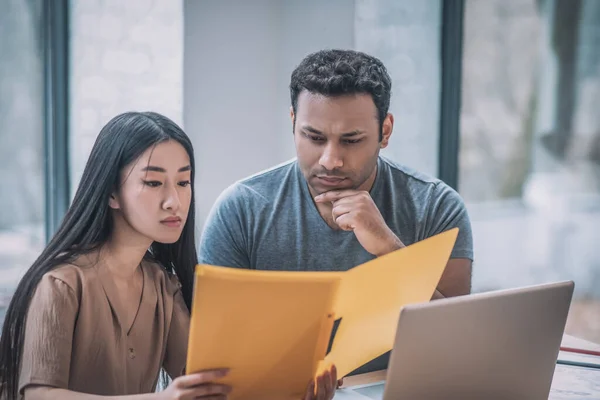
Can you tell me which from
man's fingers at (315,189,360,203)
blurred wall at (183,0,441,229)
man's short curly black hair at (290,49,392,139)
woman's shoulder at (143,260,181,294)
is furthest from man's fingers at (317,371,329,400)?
blurred wall at (183,0,441,229)

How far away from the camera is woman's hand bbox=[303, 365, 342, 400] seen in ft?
3.82

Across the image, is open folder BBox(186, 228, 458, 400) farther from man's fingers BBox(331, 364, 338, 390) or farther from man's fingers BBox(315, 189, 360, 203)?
man's fingers BBox(315, 189, 360, 203)

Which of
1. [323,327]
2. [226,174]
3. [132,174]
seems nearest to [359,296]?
[323,327]

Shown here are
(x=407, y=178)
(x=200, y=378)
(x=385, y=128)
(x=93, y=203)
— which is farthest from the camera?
(x=407, y=178)

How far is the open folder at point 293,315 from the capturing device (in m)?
0.99

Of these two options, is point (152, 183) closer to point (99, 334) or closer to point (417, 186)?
point (99, 334)

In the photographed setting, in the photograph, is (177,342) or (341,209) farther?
(341,209)

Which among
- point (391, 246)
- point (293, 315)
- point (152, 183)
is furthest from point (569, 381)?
point (152, 183)

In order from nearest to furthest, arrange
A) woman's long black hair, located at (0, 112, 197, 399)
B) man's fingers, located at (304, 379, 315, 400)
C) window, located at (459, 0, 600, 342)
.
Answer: man's fingers, located at (304, 379, 315, 400), woman's long black hair, located at (0, 112, 197, 399), window, located at (459, 0, 600, 342)

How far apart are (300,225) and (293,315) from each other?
695 millimetres

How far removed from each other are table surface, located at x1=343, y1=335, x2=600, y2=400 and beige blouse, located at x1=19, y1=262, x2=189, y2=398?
339mm

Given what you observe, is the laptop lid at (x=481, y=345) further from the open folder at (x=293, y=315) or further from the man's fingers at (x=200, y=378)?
the man's fingers at (x=200, y=378)

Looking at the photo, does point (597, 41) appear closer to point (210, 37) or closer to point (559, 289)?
point (210, 37)

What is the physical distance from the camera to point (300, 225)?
1.73 meters
